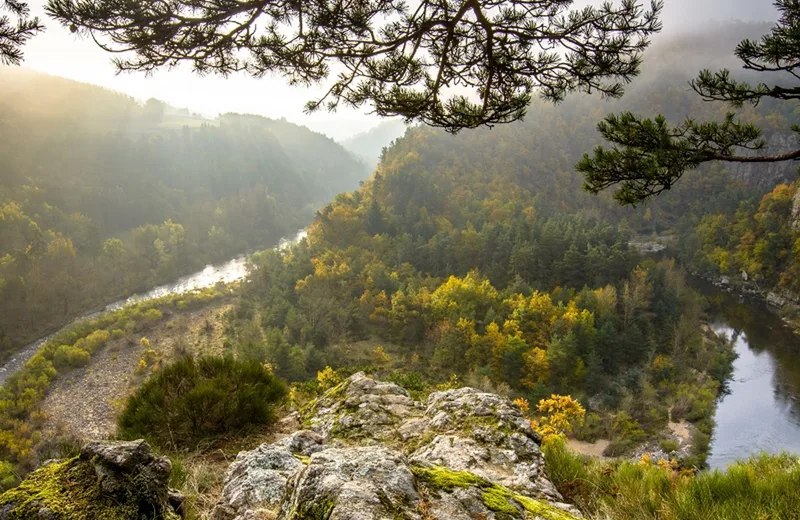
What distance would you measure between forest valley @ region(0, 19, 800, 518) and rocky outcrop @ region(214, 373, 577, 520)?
2.04 ft

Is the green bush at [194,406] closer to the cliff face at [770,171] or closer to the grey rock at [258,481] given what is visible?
the grey rock at [258,481]

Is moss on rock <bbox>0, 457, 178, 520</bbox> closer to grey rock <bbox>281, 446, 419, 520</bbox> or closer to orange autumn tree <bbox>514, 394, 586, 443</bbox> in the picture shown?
grey rock <bbox>281, 446, 419, 520</bbox>

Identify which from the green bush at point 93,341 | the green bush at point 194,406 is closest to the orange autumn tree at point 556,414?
the green bush at point 194,406

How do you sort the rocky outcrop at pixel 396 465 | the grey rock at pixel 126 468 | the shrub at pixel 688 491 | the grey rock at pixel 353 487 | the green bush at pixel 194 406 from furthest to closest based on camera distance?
the green bush at pixel 194 406, the shrub at pixel 688 491, the grey rock at pixel 126 468, the rocky outcrop at pixel 396 465, the grey rock at pixel 353 487

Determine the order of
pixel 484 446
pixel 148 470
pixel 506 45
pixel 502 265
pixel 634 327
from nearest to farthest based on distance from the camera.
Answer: pixel 148 470 < pixel 484 446 < pixel 506 45 < pixel 634 327 < pixel 502 265

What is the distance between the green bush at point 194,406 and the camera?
4910 mm

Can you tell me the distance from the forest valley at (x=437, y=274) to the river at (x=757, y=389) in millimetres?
1130

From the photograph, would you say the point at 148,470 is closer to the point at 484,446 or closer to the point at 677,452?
the point at 484,446

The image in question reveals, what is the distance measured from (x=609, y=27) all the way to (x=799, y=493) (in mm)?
4388

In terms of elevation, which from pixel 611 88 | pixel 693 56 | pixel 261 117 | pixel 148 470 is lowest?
pixel 148 470

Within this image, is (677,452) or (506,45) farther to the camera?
(677,452)

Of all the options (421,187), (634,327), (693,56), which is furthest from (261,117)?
(634,327)

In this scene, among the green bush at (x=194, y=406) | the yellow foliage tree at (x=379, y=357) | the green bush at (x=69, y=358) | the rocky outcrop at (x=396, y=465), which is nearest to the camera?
the rocky outcrop at (x=396, y=465)

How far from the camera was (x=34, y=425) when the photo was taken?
26375 mm
